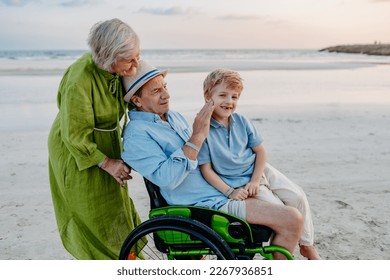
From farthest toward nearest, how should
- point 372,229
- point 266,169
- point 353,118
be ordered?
point 353,118, point 372,229, point 266,169

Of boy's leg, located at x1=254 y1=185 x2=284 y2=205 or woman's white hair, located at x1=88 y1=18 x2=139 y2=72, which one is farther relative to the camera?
boy's leg, located at x1=254 y1=185 x2=284 y2=205

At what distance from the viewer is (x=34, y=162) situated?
522 cm

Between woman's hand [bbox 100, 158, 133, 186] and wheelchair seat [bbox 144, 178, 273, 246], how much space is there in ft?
0.76

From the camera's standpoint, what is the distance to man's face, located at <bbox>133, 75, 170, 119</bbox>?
2.24m

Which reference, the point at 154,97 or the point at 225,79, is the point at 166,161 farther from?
the point at 225,79

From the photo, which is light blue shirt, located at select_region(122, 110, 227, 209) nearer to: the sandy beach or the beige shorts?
the beige shorts

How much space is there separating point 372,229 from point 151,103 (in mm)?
2075

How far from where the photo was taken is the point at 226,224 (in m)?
2.09

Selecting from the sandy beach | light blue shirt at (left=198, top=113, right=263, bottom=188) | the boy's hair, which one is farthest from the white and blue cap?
the sandy beach

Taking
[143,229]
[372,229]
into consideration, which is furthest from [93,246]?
[372,229]

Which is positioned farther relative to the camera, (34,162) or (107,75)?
(34,162)

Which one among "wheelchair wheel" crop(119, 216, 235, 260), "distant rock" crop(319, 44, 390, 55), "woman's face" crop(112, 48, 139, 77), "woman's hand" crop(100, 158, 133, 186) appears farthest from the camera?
"distant rock" crop(319, 44, 390, 55)

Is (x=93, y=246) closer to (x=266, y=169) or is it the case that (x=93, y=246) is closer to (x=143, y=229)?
(x=143, y=229)

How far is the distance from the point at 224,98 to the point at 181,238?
0.66 meters
